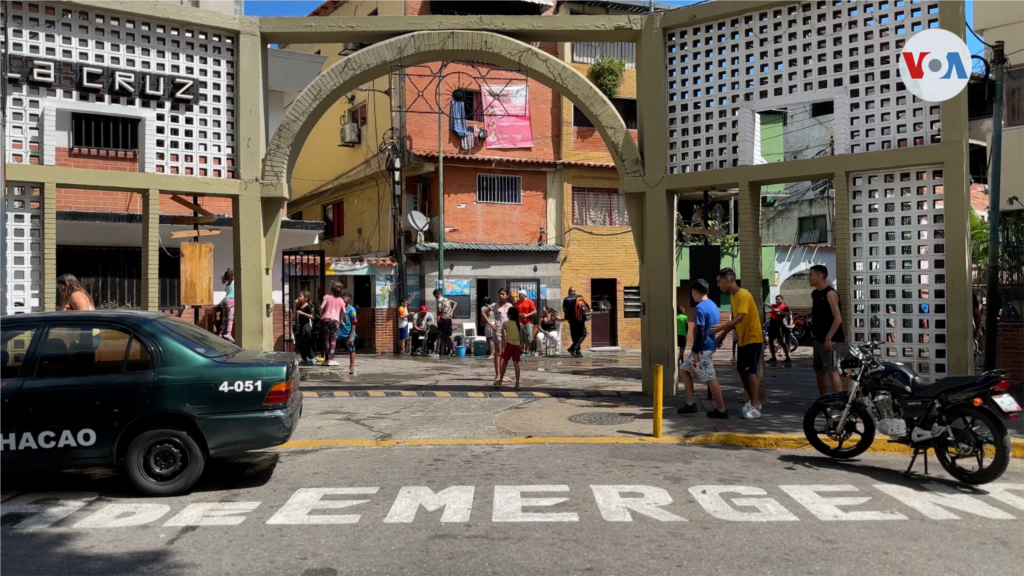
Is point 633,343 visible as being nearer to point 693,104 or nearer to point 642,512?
point 693,104

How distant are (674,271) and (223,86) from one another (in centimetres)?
664

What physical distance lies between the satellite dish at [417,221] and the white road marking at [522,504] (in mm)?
19144

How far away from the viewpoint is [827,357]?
10219 mm

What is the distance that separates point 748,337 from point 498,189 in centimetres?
1787

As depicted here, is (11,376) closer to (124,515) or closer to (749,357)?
(124,515)

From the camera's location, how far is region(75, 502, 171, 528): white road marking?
5.99m

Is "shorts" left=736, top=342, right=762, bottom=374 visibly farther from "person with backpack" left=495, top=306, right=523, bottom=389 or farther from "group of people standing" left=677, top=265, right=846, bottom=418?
"person with backpack" left=495, top=306, right=523, bottom=389

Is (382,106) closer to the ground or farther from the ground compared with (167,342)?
farther from the ground

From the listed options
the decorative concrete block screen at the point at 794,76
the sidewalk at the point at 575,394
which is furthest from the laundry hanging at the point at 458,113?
the decorative concrete block screen at the point at 794,76

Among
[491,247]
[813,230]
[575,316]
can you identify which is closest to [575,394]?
[575,316]

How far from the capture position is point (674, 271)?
12.1 meters

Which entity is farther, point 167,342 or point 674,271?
point 674,271

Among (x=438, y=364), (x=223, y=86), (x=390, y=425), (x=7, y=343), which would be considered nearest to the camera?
(x=7, y=343)

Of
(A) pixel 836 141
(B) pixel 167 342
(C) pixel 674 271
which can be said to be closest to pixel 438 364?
(C) pixel 674 271
